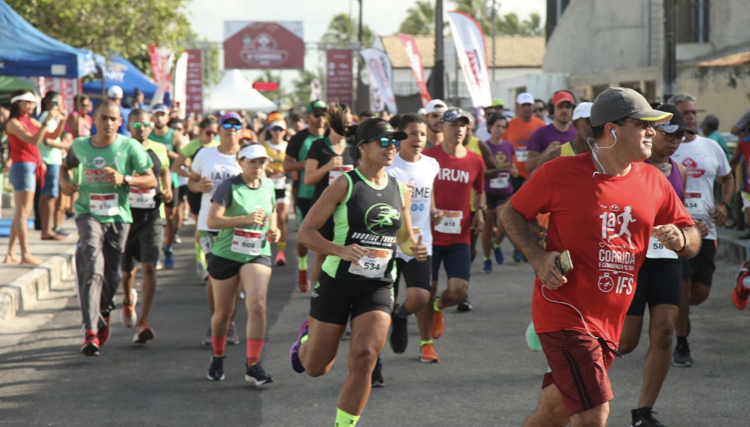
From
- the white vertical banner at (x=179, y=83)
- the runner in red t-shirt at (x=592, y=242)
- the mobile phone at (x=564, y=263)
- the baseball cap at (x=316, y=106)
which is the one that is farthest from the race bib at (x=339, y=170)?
the white vertical banner at (x=179, y=83)

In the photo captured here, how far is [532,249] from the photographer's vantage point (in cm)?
445

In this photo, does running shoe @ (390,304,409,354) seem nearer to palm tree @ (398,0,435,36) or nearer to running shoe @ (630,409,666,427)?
running shoe @ (630,409,666,427)

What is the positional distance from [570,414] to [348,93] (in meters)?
48.9

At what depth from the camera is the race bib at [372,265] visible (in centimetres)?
580

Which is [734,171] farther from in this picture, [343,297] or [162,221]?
[343,297]

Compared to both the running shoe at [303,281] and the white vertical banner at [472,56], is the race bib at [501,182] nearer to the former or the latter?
the running shoe at [303,281]

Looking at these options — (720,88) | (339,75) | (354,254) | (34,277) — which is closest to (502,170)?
(34,277)

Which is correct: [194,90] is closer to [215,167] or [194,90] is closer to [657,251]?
[215,167]

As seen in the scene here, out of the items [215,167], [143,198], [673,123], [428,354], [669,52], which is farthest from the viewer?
[669,52]

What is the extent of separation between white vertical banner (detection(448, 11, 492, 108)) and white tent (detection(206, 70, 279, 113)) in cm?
2902

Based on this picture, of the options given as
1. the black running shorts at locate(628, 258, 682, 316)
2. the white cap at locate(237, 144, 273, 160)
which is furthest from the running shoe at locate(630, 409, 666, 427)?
the white cap at locate(237, 144, 273, 160)

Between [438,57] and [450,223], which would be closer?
[450,223]

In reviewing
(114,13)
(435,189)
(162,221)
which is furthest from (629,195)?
(114,13)

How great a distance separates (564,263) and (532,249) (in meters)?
0.24
